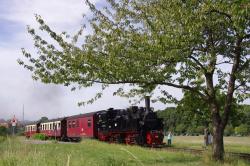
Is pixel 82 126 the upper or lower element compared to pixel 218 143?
upper

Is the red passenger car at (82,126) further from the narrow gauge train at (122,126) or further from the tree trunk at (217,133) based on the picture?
the tree trunk at (217,133)

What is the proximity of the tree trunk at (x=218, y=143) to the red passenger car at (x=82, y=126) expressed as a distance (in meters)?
21.7

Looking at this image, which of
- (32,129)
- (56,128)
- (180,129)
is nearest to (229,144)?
(56,128)

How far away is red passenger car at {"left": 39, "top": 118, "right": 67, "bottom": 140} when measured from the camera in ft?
168

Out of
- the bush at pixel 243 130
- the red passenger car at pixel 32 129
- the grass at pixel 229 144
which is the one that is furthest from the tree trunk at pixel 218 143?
the bush at pixel 243 130

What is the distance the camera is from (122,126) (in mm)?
34625

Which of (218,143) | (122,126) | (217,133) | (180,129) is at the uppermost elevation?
(122,126)

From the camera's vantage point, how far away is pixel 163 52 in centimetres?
1633

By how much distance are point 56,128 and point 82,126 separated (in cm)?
1040

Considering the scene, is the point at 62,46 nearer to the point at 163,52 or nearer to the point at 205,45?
the point at 163,52

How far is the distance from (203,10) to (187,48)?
6.19 feet

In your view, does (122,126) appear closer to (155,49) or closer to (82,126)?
(82,126)

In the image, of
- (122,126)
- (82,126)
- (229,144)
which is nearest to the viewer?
(122,126)

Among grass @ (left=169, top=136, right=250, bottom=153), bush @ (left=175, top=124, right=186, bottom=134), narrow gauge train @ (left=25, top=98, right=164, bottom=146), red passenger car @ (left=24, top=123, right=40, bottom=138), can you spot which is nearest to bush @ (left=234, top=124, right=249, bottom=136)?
bush @ (left=175, top=124, right=186, bottom=134)
